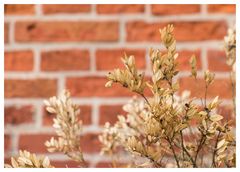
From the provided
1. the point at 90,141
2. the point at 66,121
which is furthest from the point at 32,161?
the point at 90,141

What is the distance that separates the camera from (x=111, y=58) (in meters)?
1.25

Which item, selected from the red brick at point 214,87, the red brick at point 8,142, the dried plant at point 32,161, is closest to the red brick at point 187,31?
the red brick at point 214,87

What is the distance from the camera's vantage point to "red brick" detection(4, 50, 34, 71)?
1244mm

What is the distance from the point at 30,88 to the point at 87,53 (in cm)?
16

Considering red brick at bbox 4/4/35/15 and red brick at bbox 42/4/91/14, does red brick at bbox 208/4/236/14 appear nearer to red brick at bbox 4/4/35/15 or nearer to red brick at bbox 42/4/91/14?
red brick at bbox 42/4/91/14

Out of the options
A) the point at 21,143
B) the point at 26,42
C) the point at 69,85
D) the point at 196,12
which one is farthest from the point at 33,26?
the point at 196,12

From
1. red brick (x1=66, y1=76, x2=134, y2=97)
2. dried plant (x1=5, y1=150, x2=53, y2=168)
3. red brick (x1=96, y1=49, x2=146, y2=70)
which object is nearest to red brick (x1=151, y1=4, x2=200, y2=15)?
red brick (x1=96, y1=49, x2=146, y2=70)

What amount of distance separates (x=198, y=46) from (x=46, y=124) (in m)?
0.42

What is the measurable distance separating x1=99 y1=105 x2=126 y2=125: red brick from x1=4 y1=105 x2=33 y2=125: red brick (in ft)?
0.57

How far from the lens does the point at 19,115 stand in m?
1.24

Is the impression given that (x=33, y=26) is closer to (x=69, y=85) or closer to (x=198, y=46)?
(x=69, y=85)

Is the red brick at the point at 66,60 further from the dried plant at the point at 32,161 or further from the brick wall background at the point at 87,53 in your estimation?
the dried plant at the point at 32,161

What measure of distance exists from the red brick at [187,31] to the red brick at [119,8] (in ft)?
0.11

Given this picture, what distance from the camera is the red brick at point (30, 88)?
1.24 m
